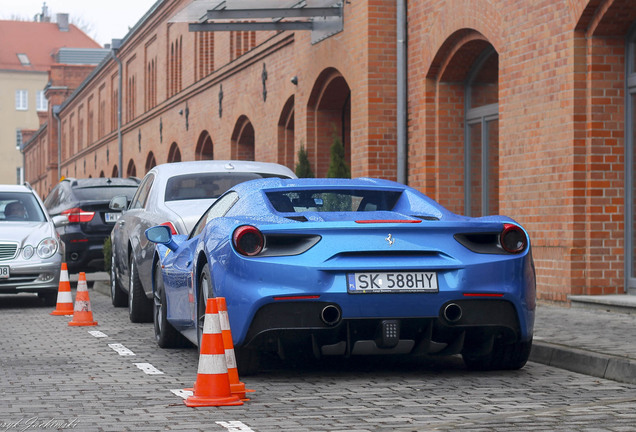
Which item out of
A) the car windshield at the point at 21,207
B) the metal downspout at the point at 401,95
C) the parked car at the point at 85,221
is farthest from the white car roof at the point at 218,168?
the parked car at the point at 85,221

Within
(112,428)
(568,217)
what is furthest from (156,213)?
(112,428)

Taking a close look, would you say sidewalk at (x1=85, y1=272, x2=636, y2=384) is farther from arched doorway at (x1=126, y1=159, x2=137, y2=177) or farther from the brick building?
arched doorway at (x1=126, y1=159, x2=137, y2=177)

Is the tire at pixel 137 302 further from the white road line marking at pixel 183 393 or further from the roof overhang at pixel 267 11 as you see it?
the roof overhang at pixel 267 11

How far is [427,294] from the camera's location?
677cm

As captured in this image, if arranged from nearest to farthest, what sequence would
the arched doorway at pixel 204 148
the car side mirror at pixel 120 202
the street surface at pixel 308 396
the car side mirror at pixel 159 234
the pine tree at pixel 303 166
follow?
the street surface at pixel 308 396 → the car side mirror at pixel 159 234 → the car side mirror at pixel 120 202 → the pine tree at pixel 303 166 → the arched doorway at pixel 204 148

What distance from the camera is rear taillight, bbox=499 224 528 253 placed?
7028 millimetres

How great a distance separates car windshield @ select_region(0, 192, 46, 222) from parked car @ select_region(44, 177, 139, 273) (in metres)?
2.31

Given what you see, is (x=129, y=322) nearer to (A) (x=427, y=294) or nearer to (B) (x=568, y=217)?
(B) (x=568, y=217)

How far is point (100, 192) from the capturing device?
1802 cm

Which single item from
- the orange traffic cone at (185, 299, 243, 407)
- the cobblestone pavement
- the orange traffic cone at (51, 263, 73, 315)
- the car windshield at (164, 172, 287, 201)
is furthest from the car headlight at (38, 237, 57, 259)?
the orange traffic cone at (185, 299, 243, 407)

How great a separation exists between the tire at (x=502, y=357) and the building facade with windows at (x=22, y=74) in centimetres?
10471

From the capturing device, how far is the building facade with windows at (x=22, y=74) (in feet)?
358

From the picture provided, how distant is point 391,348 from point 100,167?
159 feet

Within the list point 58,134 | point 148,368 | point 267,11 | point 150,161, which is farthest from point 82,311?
point 58,134
